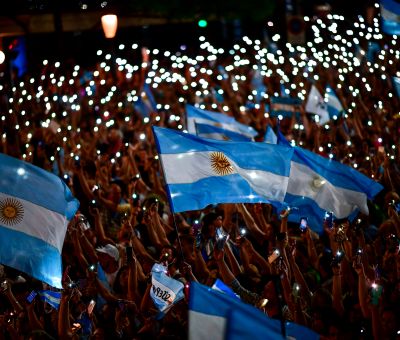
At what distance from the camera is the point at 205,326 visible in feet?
16.2

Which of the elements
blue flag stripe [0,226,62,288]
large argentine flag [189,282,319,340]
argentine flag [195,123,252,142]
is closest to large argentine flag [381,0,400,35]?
Answer: argentine flag [195,123,252,142]

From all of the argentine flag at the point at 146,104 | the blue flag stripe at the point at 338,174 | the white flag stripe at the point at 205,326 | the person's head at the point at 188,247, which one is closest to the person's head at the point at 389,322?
the white flag stripe at the point at 205,326

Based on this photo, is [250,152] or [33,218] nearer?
[33,218]

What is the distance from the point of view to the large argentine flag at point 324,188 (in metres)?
8.79

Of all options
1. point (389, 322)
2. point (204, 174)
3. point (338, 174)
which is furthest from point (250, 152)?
point (389, 322)

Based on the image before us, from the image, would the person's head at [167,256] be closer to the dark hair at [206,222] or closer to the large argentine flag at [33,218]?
the dark hair at [206,222]

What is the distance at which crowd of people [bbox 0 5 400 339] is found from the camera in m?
6.84

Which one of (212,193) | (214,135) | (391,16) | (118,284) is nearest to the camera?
(212,193)

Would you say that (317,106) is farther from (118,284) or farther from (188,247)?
(118,284)

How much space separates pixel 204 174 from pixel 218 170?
0.57 ft

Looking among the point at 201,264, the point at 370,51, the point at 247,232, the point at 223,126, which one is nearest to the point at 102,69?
the point at 370,51

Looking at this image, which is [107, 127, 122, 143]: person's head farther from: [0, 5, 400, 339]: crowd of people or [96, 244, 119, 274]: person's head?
[96, 244, 119, 274]: person's head

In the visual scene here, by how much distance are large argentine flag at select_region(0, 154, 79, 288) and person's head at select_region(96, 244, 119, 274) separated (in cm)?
85

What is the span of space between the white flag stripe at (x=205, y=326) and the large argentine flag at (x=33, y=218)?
89.1 inches
